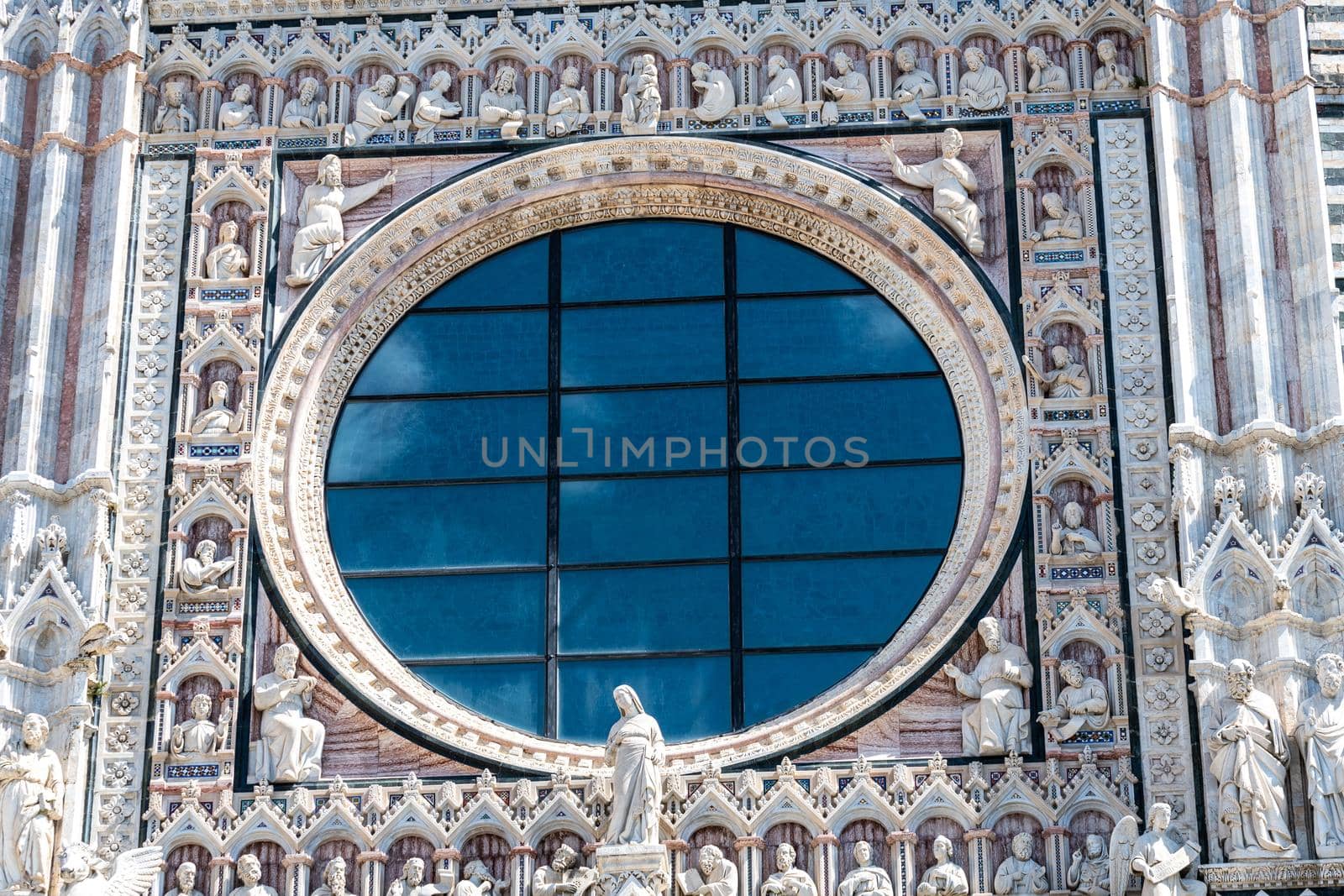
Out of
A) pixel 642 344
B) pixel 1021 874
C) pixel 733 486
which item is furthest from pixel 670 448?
pixel 1021 874

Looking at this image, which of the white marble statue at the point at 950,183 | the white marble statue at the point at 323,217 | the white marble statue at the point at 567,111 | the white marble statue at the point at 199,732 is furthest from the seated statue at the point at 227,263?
the white marble statue at the point at 950,183

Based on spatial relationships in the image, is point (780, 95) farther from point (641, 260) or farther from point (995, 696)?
point (995, 696)

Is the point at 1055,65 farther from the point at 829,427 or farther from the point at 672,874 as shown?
the point at 672,874

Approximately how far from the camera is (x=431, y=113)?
26016 millimetres

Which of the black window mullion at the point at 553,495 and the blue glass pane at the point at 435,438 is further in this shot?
the blue glass pane at the point at 435,438

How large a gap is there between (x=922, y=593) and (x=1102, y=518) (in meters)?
1.49

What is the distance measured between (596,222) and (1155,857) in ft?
24.4

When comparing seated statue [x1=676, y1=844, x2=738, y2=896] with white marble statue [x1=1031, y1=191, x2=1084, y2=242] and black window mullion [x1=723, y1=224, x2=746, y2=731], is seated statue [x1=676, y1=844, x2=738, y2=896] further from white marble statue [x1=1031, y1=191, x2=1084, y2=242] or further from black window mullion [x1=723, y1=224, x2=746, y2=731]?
white marble statue [x1=1031, y1=191, x2=1084, y2=242]

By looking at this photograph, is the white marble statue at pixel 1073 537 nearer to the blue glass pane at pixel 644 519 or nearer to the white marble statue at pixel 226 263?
the blue glass pane at pixel 644 519

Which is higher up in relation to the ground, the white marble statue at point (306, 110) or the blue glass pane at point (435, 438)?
the white marble statue at point (306, 110)

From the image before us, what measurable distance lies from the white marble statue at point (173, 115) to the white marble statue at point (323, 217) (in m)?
1.25

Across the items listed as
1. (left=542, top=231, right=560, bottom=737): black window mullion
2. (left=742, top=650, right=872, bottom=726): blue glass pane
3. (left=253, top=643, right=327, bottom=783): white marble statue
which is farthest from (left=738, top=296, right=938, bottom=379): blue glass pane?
(left=253, top=643, right=327, bottom=783): white marble statue

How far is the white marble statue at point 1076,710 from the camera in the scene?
23.1 m

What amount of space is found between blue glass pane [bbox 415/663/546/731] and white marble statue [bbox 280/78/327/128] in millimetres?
4962
